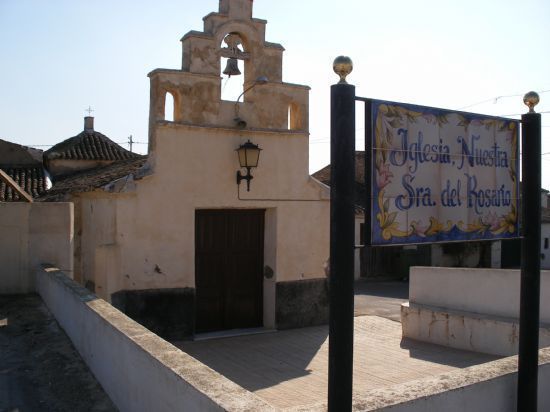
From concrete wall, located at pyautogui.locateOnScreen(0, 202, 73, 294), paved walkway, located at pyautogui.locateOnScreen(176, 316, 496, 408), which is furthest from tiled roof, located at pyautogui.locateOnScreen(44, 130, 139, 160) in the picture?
paved walkway, located at pyautogui.locateOnScreen(176, 316, 496, 408)

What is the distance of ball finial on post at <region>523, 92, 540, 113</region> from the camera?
4.35m

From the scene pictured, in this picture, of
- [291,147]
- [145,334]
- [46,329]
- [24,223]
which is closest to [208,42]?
[291,147]

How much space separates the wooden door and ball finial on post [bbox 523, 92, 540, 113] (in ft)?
21.2

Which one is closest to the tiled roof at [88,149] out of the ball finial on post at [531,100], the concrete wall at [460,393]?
the ball finial on post at [531,100]

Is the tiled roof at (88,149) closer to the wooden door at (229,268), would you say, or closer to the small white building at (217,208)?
the small white building at (217,208)

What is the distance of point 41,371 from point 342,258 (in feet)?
13.4

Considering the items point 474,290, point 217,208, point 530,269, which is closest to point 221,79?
point 217,208

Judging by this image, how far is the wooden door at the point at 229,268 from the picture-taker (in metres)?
9.98

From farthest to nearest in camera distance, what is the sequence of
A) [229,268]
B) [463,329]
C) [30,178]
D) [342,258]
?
[30,178]
[229,268]
[463,329]
[342,258]

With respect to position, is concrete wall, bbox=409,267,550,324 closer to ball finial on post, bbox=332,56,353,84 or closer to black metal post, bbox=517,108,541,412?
black metal post, bbox=517,108,541,412

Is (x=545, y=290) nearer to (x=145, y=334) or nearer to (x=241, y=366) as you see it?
(x=241, y=366)

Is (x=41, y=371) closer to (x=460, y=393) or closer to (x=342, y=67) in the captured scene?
(x=460, y=393)

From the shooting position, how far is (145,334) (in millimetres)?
4656

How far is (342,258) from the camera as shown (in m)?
3.09
